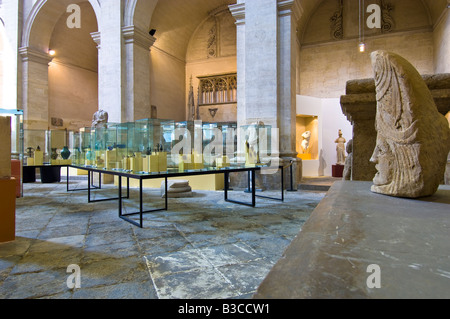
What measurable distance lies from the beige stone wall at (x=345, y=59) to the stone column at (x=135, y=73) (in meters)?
7.57

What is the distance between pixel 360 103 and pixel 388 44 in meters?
11.8

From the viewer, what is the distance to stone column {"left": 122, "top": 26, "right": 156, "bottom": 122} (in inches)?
400

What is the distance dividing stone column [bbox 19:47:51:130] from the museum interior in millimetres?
66

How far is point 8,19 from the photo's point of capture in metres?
12.8

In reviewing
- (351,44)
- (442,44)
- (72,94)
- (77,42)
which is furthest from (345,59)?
(72,94)

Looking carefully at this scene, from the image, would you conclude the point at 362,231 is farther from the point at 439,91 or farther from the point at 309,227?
the point at 439,91

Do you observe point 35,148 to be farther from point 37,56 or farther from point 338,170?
point 338,170

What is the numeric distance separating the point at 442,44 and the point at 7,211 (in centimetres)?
1376

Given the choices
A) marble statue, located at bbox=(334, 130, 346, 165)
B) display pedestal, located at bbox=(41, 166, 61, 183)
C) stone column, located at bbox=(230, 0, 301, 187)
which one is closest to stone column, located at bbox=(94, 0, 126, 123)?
display pedestal, located at bbox=(41, 166, 61, 183)

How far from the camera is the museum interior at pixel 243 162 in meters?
1.40

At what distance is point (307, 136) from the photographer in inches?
441

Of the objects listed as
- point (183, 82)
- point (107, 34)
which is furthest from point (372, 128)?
point (183, 82)

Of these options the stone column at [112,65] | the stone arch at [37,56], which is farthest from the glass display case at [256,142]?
the stone arch at [37,56]
